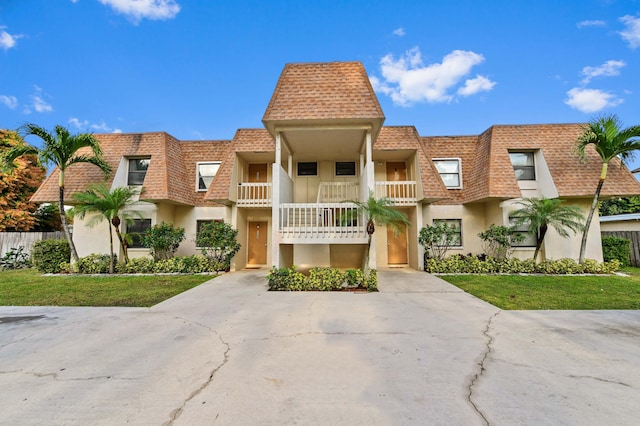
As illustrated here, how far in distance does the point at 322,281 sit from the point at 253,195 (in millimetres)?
6325

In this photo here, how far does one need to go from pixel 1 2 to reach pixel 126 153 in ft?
19.5

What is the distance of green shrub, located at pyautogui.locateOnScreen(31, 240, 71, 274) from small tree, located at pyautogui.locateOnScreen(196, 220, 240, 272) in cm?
609

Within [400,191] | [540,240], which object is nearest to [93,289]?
[400,191]

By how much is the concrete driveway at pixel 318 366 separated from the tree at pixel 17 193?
1670 cm

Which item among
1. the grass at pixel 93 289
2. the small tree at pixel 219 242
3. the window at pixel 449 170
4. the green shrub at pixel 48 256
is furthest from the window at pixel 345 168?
the green shrub at pixel 48 256

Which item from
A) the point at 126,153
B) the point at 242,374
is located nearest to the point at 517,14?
the point at 242,374

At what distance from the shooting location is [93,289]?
7852mm

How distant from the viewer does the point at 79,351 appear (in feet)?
11.9

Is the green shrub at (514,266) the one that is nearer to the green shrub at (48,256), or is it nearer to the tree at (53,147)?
the tree at (53,147)

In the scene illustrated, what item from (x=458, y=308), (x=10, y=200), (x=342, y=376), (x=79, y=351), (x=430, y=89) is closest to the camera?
(x=342, y=376)

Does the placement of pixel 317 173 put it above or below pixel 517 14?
below

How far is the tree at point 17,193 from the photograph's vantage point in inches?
648

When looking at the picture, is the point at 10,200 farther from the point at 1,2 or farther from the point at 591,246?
the point at 591,246

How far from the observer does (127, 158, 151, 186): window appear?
12781 millimetres
